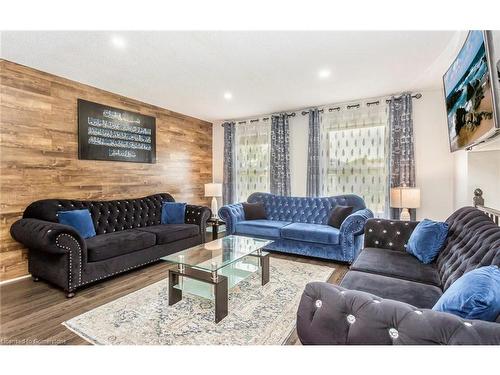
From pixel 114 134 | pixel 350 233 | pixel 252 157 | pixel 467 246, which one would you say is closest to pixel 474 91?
pixel 467 246

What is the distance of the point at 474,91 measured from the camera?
1958 mm

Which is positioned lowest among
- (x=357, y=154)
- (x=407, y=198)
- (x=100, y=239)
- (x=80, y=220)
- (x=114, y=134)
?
(x=100, y=239)

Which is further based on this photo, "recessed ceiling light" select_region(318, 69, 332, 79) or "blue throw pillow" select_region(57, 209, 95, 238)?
"recessed ceiling light" select_region(318, 69, 332, 79)

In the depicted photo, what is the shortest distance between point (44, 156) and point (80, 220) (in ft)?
3.21

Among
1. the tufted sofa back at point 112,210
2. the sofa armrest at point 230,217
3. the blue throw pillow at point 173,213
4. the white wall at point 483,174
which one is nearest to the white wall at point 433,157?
the white wall at point 483,174

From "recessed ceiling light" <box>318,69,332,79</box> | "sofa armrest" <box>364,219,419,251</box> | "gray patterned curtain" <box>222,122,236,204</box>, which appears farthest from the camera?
"gray patterned curtain" <box>222,122,236,204</box>

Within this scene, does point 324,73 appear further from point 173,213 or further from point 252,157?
point 173,213

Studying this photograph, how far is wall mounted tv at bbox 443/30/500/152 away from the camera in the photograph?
162 cm

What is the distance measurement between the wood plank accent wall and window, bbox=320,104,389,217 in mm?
Result: 3291

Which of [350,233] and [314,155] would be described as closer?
[350,233]

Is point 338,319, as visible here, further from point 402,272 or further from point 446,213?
point 446,213

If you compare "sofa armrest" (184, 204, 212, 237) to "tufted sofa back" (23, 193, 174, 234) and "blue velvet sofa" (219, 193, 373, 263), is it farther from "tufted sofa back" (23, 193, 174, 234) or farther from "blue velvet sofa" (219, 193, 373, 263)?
"tufted sofa back" (23, 193, 174, 234)

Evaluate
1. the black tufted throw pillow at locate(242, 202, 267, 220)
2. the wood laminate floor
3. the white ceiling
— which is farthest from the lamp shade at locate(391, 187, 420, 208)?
the black tufted throw pillow at locate(242, 202, 267, 220)

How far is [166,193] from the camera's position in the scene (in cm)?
463
